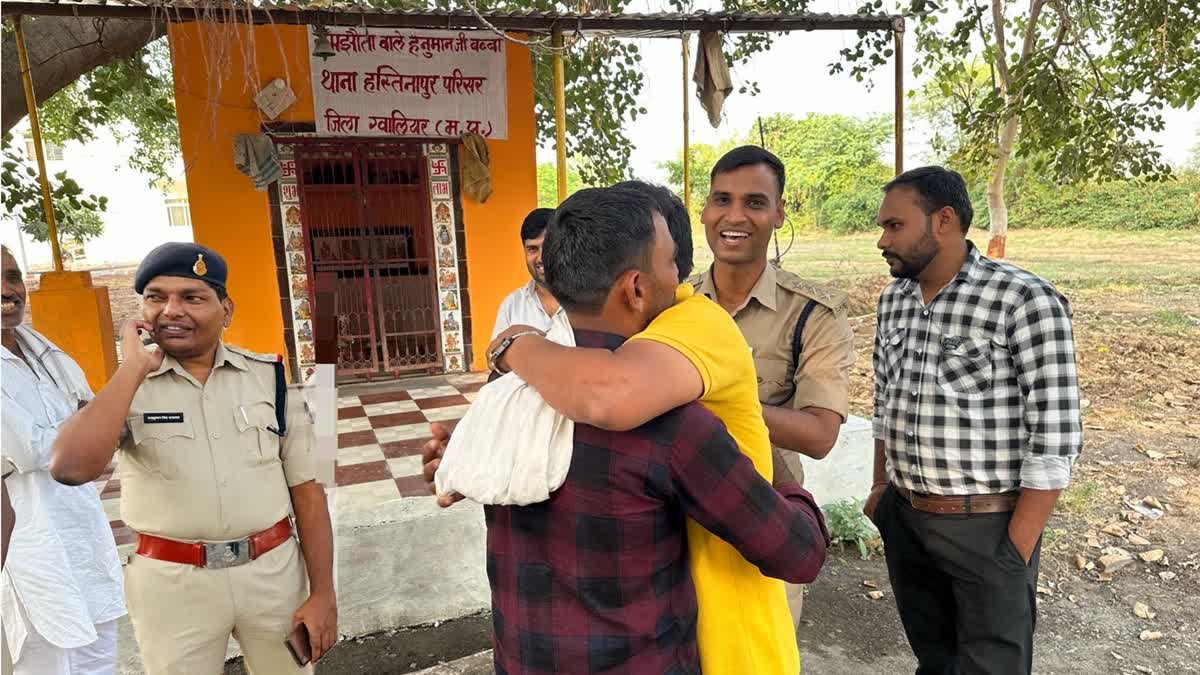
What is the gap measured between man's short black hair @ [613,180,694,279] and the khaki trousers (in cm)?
142

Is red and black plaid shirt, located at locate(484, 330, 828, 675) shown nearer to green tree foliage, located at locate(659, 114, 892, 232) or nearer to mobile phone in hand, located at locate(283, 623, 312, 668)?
mobile phone in hand, located at locate(283, 623, 312, 668)

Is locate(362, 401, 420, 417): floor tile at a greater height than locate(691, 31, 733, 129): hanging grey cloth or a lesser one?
lesser

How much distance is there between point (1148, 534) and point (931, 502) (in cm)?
305

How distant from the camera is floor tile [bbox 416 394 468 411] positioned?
235 inches

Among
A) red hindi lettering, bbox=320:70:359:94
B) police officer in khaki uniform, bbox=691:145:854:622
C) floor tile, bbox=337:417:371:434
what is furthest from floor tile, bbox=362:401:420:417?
police officer in khaki uniform, bbox=691:145:854:622

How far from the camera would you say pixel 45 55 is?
4520 mm

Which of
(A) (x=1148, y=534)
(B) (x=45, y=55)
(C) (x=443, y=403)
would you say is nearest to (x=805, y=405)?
(A) (x=1148, y=534)

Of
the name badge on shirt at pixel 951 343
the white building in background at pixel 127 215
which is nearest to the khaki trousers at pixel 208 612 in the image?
the name badge on shirt at pixel 951 343

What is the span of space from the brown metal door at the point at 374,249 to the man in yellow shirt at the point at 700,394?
5981 millimetres

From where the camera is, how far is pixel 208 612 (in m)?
1.76

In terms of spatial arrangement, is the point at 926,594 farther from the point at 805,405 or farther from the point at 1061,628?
the point at 1061,628

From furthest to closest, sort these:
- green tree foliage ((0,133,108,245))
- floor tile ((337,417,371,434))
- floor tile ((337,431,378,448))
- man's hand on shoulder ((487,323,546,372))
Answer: floor tile ((337,417,371,434)) → floor tile ((337,431,378,448)) → green tree foliage ((0,133,108,245)) → man's hand on shoulder ((487,323,546,372))

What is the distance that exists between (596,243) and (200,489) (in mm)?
1375

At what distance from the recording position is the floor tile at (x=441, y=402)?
597 cm
